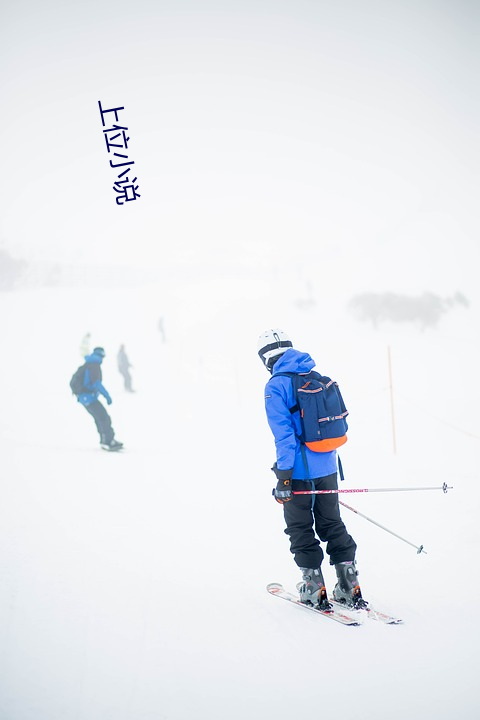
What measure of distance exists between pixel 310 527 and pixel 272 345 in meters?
1.47

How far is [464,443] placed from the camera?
331 inches

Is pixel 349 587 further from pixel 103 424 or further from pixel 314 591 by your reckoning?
pixel 103 424

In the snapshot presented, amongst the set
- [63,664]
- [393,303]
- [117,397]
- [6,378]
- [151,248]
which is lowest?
[63,664]

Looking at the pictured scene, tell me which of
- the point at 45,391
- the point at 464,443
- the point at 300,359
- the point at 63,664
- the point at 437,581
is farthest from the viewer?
the point at 45,391

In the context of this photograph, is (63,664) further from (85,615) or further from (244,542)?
(244,542)

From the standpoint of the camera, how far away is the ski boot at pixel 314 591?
2822 mm

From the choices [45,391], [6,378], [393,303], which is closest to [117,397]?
[45,391]

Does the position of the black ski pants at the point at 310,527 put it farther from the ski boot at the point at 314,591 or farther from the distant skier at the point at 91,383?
the distant skier at the point at 91,383

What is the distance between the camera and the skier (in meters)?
2.83

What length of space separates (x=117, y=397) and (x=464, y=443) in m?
11.8

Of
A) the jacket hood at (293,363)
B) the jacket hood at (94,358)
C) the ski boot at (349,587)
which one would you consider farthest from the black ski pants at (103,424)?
the ski boot at (349,587)

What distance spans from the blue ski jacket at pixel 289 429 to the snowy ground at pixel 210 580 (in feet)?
3.50

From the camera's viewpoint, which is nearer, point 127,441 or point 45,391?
point 127,441

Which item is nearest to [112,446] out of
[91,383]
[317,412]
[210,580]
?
[91,383]
